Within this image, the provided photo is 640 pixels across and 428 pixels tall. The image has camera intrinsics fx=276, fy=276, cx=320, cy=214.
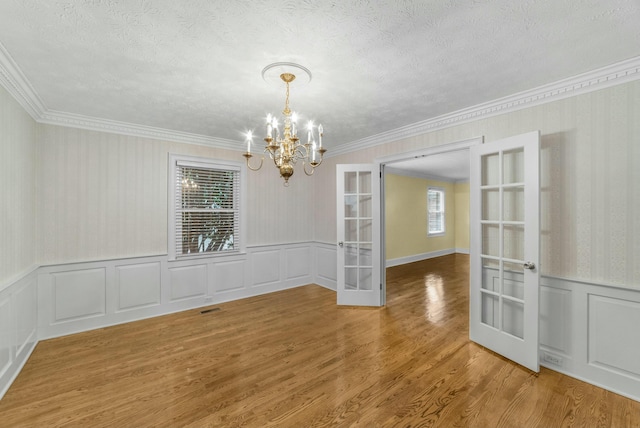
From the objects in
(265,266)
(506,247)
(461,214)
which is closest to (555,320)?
(506,247)

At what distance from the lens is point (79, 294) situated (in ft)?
11.4

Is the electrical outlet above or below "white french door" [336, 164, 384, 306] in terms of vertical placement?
below

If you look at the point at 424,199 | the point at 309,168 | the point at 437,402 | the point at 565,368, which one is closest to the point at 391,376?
the point at 437,402

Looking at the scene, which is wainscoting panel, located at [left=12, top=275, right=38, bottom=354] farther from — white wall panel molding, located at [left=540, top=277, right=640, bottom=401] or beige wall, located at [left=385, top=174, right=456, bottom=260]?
beige wall, located at [left=385, top=174, right=456, bottom=260]

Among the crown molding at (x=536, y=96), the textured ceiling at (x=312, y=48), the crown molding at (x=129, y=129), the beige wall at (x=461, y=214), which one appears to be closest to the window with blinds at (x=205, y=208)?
the crown molding at (x=129, y=129)

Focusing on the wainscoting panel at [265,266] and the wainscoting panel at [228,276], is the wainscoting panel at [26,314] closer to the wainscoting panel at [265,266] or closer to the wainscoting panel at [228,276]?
the wainscoting panel at [228,276]

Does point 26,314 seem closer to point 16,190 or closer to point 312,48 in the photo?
point 16,190

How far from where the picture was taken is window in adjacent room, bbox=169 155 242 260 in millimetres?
4203

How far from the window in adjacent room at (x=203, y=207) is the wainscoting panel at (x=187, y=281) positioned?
22 centimetres

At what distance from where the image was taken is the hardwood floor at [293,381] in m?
1.99

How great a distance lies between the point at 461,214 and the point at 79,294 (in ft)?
33.6

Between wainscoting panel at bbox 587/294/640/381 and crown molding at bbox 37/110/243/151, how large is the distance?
4.86 metres

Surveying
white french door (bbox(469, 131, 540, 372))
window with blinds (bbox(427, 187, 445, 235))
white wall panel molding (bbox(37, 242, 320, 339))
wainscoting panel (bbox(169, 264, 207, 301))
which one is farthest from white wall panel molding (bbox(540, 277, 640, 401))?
window with blinds (bbox(427, 187, 445, 235))

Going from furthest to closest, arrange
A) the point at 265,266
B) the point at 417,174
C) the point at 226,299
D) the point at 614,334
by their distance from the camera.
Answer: the point at 417,174 → the point at 265,266 → the point at 226,299 → the point at 614,334
